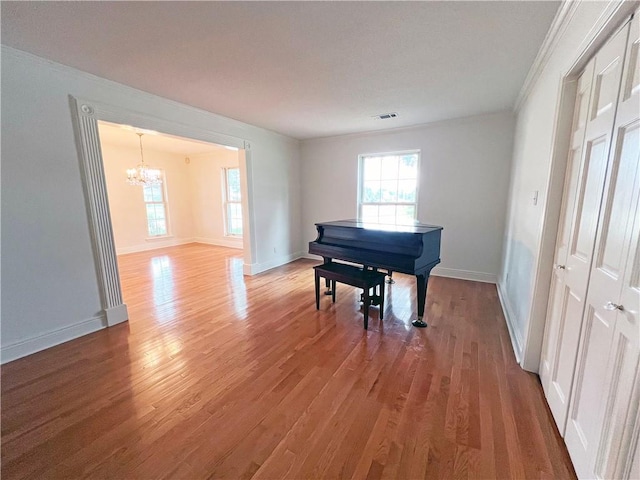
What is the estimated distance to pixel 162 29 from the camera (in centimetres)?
181

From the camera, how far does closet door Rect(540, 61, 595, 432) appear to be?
145 cm

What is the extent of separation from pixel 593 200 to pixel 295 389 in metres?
2.08

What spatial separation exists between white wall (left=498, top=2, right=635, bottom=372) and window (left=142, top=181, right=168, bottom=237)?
7.84m

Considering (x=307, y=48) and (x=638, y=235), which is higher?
(x=307, y=48)

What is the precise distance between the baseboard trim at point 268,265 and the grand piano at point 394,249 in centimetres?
185

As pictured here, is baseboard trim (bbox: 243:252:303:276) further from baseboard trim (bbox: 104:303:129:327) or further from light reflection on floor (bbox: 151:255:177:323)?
baseboard trim (bbox: 104:303:129:327)

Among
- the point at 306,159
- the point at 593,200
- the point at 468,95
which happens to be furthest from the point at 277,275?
the point at 593,200

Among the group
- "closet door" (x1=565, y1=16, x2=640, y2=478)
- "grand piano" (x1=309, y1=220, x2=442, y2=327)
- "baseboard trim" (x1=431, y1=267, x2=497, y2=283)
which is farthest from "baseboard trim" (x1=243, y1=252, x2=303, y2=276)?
"closet door" (x1=565, y1=16, x2=640, y2=478)

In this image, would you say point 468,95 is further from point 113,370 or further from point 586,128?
point 113,370

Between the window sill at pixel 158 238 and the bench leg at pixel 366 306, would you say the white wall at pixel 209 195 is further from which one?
the bench leg at pixel 366 306

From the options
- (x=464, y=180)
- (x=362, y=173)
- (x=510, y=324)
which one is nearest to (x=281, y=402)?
(x=510, y=324)

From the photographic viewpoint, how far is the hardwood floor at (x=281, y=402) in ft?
4.43

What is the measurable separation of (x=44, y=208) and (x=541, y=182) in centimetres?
418

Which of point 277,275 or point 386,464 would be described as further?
point 277,275
